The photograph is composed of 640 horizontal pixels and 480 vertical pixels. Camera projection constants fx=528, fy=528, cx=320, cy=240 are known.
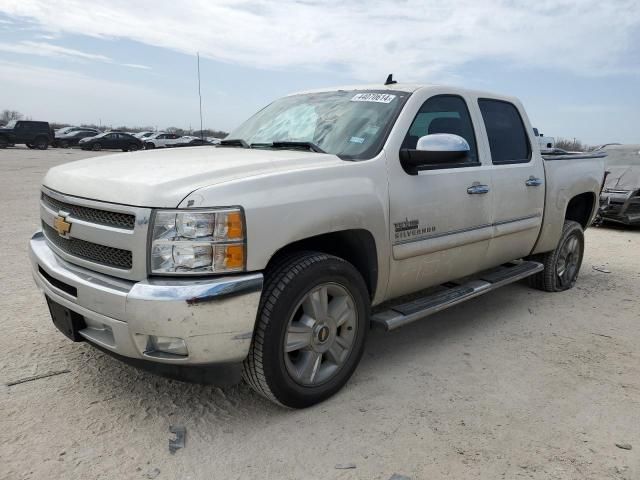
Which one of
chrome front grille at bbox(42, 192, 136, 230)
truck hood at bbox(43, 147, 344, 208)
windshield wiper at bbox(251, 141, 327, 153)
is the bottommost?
chrome front grille at bbox(42, 192, 136, 230)

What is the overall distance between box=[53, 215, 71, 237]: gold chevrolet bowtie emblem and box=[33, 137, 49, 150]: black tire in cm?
3358

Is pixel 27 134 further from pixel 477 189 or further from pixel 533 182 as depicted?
pixel 477 189

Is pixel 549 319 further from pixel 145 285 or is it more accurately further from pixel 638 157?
pixel 638 157

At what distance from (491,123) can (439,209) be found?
1225 millimetres

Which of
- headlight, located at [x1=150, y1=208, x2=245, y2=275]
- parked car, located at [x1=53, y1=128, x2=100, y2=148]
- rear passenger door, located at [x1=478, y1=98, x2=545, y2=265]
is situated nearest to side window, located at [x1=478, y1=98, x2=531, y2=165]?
rear passenger door, located at [x1=478, y1=98, x2=545, y2=265]

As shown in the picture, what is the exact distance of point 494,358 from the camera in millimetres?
3721

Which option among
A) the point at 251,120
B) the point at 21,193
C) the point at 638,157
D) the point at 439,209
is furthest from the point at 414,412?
the point at 21,193

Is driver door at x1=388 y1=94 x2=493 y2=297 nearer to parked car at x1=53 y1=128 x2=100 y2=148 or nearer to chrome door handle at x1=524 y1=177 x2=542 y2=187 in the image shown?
chrome door handle at x1=524 y1=177 x2=542 y2=187

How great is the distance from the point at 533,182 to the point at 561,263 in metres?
1.36

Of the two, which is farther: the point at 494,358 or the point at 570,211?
the point at 570,211

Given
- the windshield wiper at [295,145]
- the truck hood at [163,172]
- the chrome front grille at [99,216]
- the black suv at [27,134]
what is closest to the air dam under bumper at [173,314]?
the chrome front grille at [99,216]

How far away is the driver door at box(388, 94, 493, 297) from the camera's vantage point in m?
3.30

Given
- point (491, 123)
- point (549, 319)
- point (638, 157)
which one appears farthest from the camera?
point (638, 157)

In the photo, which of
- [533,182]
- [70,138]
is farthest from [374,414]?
[70,138]
